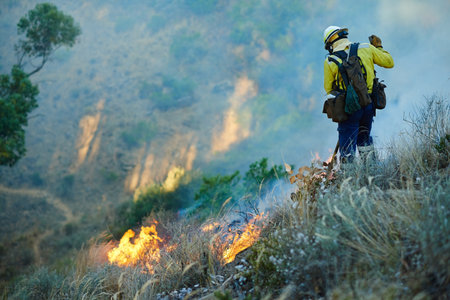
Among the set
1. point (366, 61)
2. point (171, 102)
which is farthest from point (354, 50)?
point (171, 102)

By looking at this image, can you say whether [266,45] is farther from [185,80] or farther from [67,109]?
[67,109]

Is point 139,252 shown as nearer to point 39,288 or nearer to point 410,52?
point 39,288

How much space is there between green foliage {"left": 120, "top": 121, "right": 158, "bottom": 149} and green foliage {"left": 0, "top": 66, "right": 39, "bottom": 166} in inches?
378

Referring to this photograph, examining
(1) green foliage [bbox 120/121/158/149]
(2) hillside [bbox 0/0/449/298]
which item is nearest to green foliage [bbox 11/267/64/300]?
(2) hillside [bbox 0/0/449/298]

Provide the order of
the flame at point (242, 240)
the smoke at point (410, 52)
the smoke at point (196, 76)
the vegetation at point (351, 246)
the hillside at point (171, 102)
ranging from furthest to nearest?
the smoke at point (196, 76), the hillside at point (171, 102), the smoke at point (410, 52), the flame at point (242, 240), the vegetation at point (351, 246)

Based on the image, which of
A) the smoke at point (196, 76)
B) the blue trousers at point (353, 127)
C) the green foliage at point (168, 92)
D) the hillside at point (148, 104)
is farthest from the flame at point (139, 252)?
the green foliage at point (168, 92)

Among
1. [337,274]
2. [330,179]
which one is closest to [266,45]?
[330,179]

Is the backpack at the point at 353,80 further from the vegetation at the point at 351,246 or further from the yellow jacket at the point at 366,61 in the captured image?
the vegetation at the point at 351,246

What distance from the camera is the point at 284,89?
21062mm

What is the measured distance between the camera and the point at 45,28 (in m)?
14.4

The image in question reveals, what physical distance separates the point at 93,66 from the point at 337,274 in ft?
87.0

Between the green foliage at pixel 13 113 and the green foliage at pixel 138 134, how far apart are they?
9610 mm

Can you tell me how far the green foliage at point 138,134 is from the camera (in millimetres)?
21125

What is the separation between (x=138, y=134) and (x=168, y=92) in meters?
3.71
